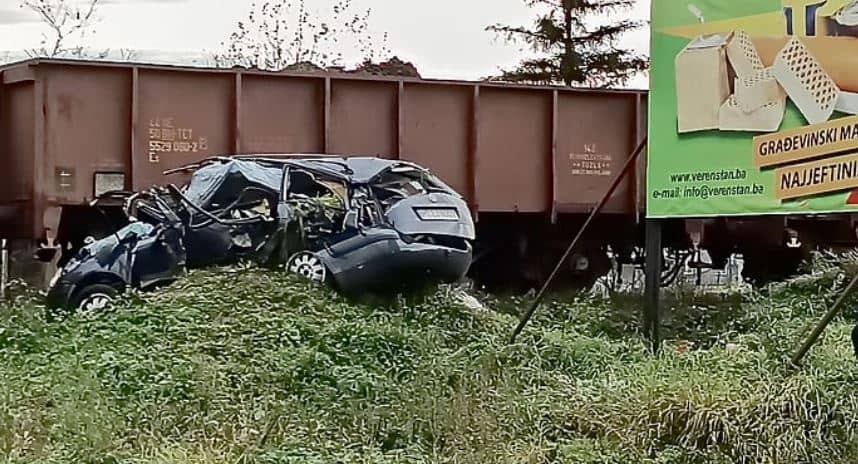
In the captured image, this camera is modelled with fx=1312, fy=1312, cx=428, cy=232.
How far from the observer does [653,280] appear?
32.5ft

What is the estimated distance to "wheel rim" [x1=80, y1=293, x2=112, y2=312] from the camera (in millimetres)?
11609

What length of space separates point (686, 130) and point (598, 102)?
4.92 m

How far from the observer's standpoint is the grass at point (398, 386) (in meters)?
7.03

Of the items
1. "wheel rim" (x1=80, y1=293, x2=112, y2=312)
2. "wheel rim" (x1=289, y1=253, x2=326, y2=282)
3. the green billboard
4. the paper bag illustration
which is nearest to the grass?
"wheel rim" (x1=80, y1=293, x2=112, y2=312)

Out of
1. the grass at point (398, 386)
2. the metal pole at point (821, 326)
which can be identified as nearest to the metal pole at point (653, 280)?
the grass at point (398, 386)

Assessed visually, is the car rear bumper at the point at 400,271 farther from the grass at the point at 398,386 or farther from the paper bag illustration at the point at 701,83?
the paper bag illustration at the point at 701,83

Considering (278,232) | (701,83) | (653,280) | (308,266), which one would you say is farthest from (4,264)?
(701,83)

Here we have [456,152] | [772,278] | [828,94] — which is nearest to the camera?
[828,94]

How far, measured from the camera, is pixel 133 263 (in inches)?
468

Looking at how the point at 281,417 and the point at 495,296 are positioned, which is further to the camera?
the point at 495,296

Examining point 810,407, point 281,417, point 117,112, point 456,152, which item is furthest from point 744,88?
point 117,112

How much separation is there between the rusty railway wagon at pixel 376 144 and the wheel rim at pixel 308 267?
1.36 metres

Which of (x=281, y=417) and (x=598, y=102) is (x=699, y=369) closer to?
(x=281, y=417)

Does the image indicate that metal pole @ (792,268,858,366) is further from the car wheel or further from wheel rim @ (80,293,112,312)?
wheel rim @ (80,293,112,312)
